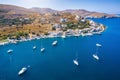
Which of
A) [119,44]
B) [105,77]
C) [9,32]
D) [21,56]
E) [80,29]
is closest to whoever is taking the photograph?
[105,77]

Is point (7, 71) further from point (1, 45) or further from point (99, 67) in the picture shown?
point (1, 45)

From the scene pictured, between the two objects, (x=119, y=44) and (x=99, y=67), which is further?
(x=119, y=44)

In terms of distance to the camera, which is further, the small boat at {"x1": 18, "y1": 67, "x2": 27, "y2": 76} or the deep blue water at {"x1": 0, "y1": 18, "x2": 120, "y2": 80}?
the small boat at {"x1": 18, "y1": 67, "x2": 27, "y2": 76}

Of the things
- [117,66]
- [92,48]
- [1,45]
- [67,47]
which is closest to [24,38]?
[1,45]

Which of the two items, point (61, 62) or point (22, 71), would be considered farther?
point (61, 62)

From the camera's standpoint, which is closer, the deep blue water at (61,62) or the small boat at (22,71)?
the deep blue water at (61,62)

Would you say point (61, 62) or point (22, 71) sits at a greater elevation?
point (22, 71)

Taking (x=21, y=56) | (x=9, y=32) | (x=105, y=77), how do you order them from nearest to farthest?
(x=105, y=77) → (x=21, y=56) → (x=9, y=32)
